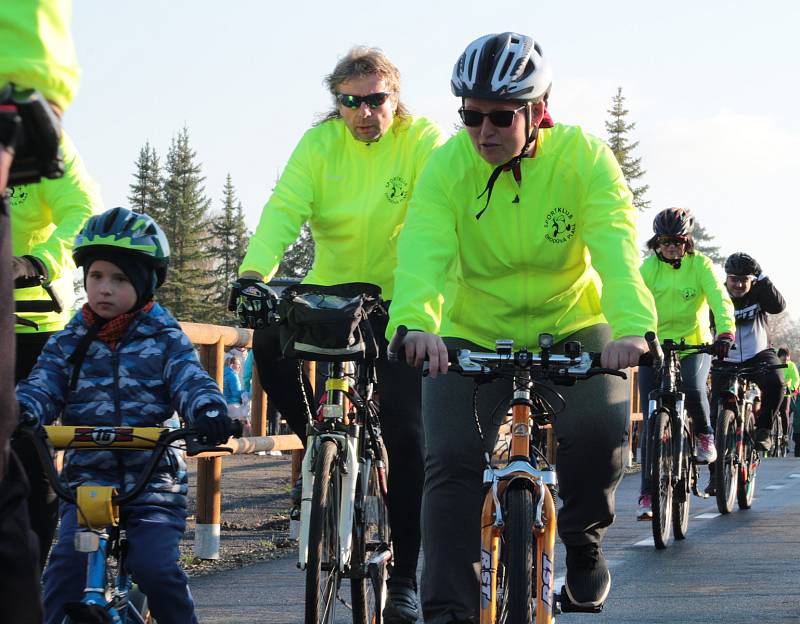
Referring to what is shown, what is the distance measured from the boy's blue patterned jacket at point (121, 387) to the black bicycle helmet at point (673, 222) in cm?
811

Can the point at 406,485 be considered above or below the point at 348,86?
below

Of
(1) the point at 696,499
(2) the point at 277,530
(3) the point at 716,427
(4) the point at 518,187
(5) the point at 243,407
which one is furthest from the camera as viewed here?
(5) the point at 243,407

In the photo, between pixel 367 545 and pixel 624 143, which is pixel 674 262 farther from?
pixel 624 143

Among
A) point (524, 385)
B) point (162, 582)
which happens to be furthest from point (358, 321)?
point (162, 582)

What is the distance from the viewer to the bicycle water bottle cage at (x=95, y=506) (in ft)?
13.3

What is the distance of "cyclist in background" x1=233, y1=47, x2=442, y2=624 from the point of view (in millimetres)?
6418

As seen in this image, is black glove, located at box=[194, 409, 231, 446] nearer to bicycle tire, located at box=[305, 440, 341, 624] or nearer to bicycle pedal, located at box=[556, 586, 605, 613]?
bicycle tire, located at box=[305, 440, 341, 624]

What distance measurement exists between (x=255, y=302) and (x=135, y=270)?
97 cm

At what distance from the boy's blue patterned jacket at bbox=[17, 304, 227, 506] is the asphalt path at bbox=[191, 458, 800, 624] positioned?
6.34 ft

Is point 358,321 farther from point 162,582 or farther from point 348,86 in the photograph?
point 162,582

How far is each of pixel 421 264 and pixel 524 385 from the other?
499 millimetres

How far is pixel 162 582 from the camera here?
4406 millimetres

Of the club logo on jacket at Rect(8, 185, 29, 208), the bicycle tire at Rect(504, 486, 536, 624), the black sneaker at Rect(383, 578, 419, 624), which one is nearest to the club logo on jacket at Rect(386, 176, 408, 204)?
the club logo on jacket at Rect(8, 185, 29, 208)

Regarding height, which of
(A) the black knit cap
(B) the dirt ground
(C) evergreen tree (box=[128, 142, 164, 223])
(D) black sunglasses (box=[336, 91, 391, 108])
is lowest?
(B) the dirt ground
